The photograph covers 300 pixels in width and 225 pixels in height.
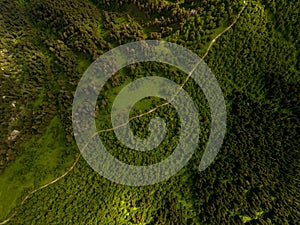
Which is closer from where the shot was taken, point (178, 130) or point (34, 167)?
point (34, 167)

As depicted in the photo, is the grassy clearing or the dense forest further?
the dense forest

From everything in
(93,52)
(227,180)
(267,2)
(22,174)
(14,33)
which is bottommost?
(22,174)

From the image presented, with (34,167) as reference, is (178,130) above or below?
above

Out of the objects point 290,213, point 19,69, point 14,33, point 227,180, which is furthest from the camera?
point 14,33

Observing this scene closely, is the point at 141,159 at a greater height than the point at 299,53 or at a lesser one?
lesser

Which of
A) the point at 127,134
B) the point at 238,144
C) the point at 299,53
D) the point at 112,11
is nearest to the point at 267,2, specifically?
the point at 299,53

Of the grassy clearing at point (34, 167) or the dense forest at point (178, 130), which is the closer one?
the grassy clearing at point (34, 167)

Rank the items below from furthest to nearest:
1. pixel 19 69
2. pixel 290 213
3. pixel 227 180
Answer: pixel 19 69 < pixel 227 180 < pixel 290 213

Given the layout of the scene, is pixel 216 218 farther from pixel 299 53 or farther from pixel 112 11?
pixel 112 11
